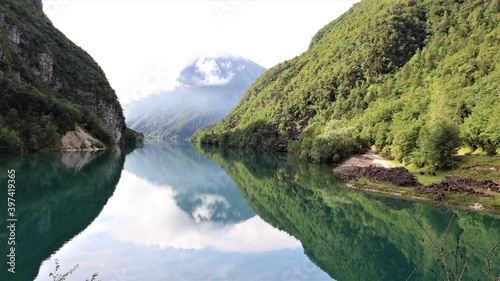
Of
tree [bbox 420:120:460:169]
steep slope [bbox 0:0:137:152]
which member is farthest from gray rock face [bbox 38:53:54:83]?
tree [bbox 420:120:460:169]

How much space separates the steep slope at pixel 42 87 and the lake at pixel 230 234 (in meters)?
53.8

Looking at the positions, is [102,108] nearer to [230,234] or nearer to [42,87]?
[42,87]

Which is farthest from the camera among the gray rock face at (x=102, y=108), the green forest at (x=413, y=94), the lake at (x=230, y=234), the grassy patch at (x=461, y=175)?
the gray rock face at (x=102, y=108)

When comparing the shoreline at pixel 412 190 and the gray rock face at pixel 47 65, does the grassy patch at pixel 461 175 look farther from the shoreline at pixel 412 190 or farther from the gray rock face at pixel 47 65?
the gray rock face at pixel 47 65

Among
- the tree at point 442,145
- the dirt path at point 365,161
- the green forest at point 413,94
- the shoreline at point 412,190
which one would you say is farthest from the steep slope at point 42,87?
the tree at point 442,145

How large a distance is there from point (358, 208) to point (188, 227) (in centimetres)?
2287

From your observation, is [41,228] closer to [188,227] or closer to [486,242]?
[188,227]

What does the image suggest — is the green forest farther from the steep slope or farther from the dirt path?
the steep slope

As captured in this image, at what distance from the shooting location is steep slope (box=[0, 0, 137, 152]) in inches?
4208

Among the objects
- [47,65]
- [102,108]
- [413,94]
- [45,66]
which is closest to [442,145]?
[413,94]

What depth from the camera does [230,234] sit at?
3681 cm

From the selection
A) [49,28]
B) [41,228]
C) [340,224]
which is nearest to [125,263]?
[41,228]

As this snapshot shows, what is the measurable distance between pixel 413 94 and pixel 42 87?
→ 140596mm

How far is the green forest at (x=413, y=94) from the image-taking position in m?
67.9
